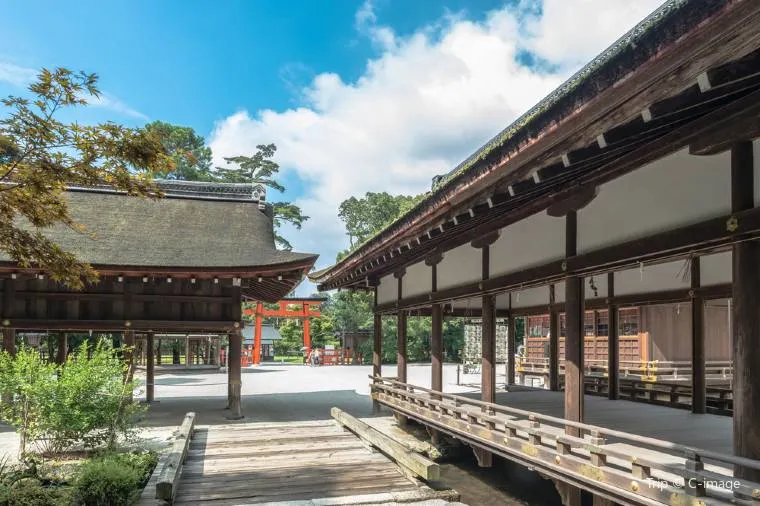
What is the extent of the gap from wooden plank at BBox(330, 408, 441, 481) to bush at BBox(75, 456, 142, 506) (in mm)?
3007

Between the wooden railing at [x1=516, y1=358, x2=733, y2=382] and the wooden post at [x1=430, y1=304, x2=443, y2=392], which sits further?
the wooden railing at [x1=516, y1=358, x2=733, y2=382]

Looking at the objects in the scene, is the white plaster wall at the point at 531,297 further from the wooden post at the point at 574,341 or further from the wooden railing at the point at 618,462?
the wooden post at the point at 574,341

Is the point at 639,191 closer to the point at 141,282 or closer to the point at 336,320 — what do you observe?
the point at 141,282

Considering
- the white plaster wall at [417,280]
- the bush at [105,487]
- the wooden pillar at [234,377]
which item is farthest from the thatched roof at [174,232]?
the bush at [105,487]

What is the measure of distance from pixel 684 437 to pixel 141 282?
1199 cm

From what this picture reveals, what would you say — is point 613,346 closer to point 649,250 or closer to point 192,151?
point 649,250

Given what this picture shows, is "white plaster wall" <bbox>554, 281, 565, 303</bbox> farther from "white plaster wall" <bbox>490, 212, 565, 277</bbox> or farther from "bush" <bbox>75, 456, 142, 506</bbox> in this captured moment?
"bush" <bbox>75, 456, 142, 506</bbox>

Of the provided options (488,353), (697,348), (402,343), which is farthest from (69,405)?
(697,348)

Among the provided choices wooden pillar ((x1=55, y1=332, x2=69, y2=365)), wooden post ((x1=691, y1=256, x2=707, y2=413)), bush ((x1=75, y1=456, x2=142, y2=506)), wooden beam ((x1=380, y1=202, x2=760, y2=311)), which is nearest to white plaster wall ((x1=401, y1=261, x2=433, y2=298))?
wooden beam ((x1=380, y1=202, x2=760, y2=311))

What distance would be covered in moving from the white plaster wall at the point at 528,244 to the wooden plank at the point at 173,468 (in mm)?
5293

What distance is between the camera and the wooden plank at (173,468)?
5.65m

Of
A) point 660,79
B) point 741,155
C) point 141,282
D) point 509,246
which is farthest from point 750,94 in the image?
point 141,282

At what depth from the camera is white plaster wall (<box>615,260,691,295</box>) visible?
11.5 meters

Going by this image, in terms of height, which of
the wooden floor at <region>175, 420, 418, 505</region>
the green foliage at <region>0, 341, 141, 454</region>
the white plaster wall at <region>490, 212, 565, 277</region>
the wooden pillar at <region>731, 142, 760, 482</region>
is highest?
the white plaster wall at <region>490, 212, 565, 277</region>
